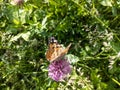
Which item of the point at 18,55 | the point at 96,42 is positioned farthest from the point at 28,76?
the point at 96,42

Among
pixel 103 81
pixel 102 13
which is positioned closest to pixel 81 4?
pixel 102 13

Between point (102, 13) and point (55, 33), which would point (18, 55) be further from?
point (102, 13)

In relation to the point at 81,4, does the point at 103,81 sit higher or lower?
lower

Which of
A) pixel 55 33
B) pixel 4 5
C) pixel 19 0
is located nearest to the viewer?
pixel 19 0

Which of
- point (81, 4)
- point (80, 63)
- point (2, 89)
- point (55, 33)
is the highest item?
point (81, 4)

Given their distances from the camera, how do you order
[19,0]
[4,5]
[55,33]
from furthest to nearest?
[4,5] → [55,33] → [19,0]

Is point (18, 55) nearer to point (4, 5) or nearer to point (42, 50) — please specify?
point (42, 50)

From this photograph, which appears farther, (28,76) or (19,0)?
(28,76)
